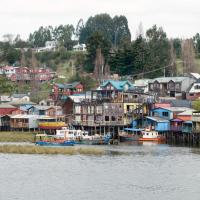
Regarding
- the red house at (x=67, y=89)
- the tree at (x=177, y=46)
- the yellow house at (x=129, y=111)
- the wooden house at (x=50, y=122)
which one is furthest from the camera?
the tree at (x=177, y=46)

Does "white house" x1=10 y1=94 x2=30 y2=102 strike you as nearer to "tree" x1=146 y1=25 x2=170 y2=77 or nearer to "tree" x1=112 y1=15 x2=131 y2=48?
"tree" x1=146 y1=25 x2=170 y2=77

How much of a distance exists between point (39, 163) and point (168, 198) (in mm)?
16575

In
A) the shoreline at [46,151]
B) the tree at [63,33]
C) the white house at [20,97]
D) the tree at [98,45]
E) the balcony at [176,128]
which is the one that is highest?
the tree at [63,33]

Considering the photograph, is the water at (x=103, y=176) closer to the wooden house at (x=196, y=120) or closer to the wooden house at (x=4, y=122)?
the wooden house at (x=196, y=120)

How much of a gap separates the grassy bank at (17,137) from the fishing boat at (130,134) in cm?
1008

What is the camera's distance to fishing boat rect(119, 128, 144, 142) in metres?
79.9

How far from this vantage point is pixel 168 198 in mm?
41656

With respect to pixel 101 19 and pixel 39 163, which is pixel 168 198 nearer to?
pixel 39 163

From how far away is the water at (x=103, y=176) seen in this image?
4275 cm

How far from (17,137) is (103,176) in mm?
32201

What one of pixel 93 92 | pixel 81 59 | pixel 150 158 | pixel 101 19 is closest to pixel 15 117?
pixel 93 92

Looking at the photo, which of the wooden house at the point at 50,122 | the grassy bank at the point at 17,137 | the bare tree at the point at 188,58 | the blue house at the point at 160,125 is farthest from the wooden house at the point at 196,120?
the bare tree at the point at 188,58

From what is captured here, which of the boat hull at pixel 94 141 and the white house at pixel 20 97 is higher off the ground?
the white house at pixel 20 97

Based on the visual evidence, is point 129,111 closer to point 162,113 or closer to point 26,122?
point 162,113
